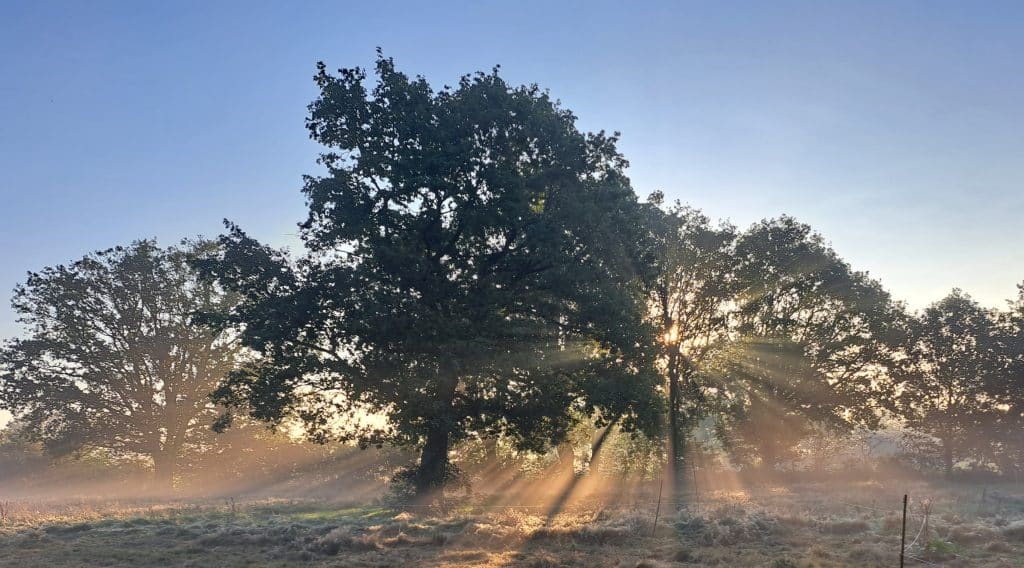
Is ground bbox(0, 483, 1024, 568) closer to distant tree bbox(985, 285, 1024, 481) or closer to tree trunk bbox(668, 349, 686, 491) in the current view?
tree trunk bbox(668, 349, 686, 491)

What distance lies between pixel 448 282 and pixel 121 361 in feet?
89.2

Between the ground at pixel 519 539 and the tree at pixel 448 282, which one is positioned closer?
the ground at pixel 519 539

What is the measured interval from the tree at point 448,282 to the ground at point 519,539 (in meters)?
3.59

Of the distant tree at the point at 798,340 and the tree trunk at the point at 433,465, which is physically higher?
the distant tree at the point at 798,340

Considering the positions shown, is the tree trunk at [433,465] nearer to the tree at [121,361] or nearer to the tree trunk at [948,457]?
the tree at [121,361]

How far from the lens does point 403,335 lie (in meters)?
20.4

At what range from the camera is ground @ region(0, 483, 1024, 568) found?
13.6 metres

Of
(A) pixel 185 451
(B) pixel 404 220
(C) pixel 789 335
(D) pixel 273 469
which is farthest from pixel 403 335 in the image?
(D) pixel 273 469

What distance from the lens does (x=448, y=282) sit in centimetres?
2175

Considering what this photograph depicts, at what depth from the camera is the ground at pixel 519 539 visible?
13578 mm

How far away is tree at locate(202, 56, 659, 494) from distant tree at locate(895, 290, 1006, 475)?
32.2m

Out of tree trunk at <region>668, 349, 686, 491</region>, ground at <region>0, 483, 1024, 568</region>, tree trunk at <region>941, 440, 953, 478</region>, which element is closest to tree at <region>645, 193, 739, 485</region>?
tree trunk at <region>668, 349, 686, 491</region>

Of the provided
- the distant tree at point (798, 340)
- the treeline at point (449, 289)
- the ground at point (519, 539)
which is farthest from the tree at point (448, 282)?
the distant tree at point (798, 340)

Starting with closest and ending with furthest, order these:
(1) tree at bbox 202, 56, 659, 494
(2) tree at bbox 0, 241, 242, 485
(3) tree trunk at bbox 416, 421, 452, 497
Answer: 1. (1) tree at bbox 202, 56, 659, 494
2. (3) tree trunk at bbox 416, 421, 452, 497
3. (2) tree at bbox 0, 241, 242, 485
